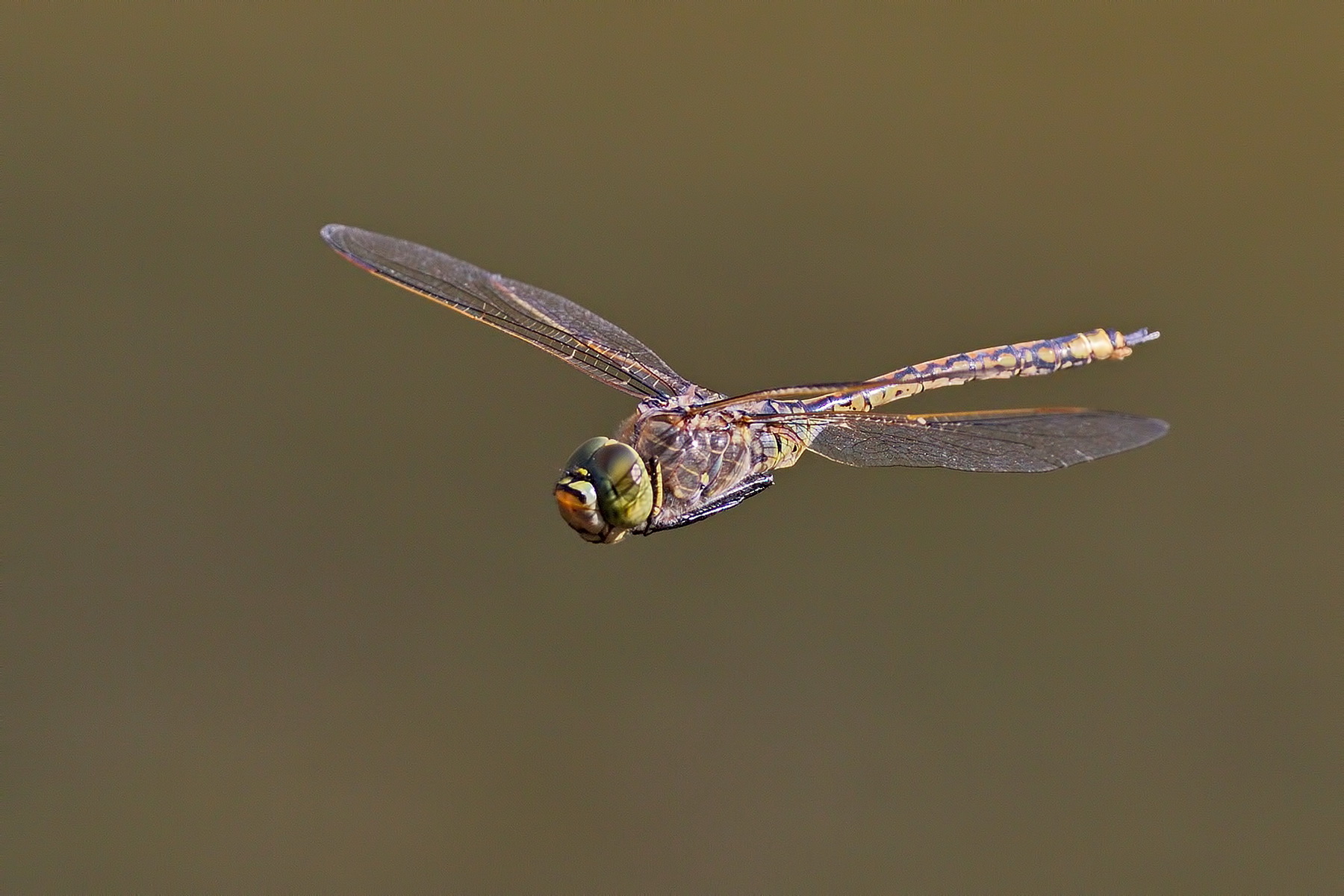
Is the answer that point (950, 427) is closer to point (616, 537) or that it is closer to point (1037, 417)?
point (1037, 417)

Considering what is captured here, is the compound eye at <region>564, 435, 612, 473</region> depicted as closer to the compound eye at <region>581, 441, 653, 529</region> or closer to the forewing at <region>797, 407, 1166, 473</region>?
the compound eye at <region>581, 441, 653, 529</region>

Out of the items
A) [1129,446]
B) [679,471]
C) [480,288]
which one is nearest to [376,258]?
[480,288]

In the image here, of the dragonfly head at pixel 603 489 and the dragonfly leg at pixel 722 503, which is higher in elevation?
the dragonfly head at pixel 603 489

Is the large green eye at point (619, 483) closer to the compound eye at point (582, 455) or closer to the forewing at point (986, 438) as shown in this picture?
the compound eye at point (582, 455)

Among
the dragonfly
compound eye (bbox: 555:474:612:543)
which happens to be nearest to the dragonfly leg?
the dragonfly

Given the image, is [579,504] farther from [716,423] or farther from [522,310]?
[522,310]

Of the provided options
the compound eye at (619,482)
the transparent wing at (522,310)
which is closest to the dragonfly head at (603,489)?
the compound eye at (619,482)
